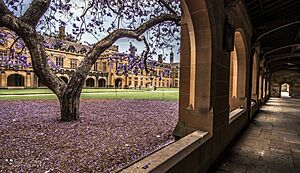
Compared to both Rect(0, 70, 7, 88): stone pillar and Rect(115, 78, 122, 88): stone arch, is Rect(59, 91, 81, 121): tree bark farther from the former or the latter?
Rect(115, 78, 122, 88): stone arch

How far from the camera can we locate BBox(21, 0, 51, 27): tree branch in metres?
3.69

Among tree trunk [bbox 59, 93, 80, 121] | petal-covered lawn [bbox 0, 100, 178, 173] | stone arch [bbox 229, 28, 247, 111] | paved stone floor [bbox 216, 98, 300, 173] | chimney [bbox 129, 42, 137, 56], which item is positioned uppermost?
chimney [bbox 129, 42, 137, 56]

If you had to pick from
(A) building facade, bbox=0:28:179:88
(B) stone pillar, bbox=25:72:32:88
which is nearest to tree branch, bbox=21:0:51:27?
(A) building facade, bbox=0:28:179:88

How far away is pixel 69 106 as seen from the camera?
4.63m

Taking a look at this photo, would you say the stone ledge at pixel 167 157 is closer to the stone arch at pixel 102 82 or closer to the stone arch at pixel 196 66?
the stone arch at pixel 196 66

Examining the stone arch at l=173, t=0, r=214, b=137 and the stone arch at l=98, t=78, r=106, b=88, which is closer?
the stone arch at l=173, t=0, r=214, b=137

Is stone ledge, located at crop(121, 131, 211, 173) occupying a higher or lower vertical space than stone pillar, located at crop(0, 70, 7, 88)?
lower

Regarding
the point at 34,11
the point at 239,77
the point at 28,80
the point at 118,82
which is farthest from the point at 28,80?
the point at 239,77

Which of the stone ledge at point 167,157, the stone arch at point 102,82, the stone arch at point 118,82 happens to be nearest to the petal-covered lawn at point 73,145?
the stone ledge at point 167,157

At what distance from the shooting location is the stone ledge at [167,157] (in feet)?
3.83

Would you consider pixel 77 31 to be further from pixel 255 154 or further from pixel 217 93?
pixel 255 154

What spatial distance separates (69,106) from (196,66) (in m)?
3.83

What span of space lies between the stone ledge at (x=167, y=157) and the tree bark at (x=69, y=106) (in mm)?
3706

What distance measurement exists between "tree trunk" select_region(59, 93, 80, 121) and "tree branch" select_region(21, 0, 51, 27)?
1.87 meters
